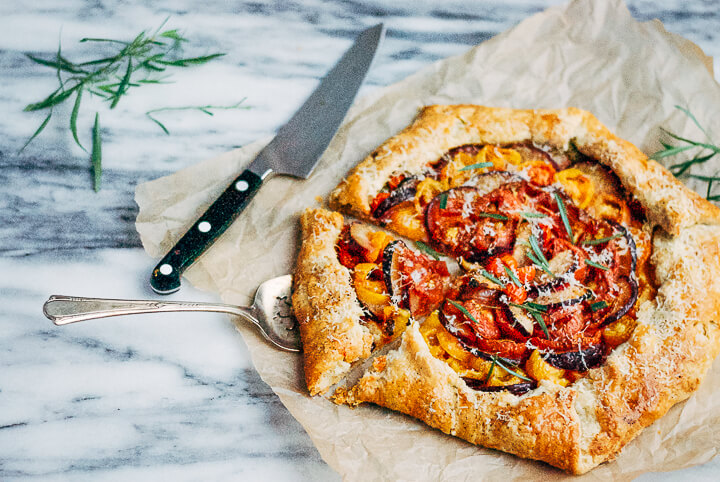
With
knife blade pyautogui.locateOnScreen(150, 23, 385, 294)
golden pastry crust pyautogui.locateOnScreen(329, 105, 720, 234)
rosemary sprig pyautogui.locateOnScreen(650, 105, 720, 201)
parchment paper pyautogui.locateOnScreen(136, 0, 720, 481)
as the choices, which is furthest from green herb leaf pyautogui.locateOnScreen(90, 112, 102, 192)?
rosemary sprig pyautogui.locateOnScreen(650, 105, 720, 201)

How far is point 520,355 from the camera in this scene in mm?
3621

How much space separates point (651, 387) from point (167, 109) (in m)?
3.39

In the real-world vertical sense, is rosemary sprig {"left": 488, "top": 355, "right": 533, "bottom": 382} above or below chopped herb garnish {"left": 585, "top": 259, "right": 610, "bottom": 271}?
below

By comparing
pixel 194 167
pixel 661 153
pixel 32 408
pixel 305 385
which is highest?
pixel 661 153

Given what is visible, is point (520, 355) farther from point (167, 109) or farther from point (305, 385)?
point (167, 109)

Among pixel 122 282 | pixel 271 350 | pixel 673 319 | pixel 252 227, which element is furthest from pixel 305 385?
pixel 673 319

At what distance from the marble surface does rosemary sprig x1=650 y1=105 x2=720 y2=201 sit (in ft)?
3.13

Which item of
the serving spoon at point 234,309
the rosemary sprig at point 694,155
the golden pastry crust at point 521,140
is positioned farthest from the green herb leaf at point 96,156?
the rosemary sprig at point 694,155

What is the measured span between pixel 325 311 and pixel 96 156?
189cm

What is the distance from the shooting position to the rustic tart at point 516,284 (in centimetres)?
346

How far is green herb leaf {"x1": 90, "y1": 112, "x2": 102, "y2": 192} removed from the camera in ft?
14.4

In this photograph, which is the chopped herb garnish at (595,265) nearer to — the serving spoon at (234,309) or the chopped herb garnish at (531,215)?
the chopped herb garnish at (531,215)

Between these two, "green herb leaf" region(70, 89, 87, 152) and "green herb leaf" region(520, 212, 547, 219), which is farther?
"green herb leaf" region(70, 89, 87, 152)

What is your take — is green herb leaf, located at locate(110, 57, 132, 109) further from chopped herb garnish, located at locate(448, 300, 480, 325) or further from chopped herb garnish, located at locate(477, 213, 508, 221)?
chopped herb garnish, located at locate(448, 300, 480, 325)
